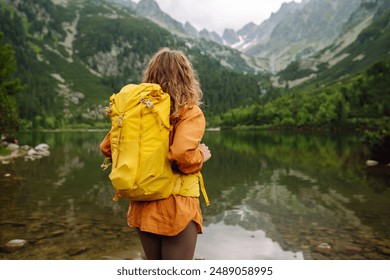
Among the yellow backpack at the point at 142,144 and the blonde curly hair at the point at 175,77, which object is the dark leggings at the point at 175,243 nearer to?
the yellow backpack at the point at 142,144

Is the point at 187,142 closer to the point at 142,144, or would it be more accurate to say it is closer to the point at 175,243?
the point at 142,144

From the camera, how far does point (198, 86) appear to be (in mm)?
4617

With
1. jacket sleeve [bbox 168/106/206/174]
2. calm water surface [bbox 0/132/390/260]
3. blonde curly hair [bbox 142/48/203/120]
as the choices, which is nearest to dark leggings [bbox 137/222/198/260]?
jacket sleeve [bbox 168/106/206/174]

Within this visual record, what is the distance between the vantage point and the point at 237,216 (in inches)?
671

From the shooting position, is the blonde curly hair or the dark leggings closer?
the dark leggings

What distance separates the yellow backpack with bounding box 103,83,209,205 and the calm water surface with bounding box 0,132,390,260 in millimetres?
7870

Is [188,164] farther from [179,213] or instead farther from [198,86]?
[198,86]

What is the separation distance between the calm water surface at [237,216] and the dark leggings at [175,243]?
733 cm

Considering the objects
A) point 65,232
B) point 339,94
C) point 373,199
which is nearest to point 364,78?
point 339,94

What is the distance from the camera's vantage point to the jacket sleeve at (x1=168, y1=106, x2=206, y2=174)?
4.05 m

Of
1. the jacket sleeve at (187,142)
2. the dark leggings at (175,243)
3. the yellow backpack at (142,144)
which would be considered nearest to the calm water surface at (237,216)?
the dark leggings at (175,243)

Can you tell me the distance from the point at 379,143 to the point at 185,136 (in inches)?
1368

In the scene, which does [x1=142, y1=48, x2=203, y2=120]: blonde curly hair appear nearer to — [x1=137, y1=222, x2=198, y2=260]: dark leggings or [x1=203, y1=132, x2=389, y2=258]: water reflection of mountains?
[x1=137, y1=222, x2=198, y2=260]: dark leggings

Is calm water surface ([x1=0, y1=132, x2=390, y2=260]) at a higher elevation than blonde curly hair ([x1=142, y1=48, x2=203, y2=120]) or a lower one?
lower
